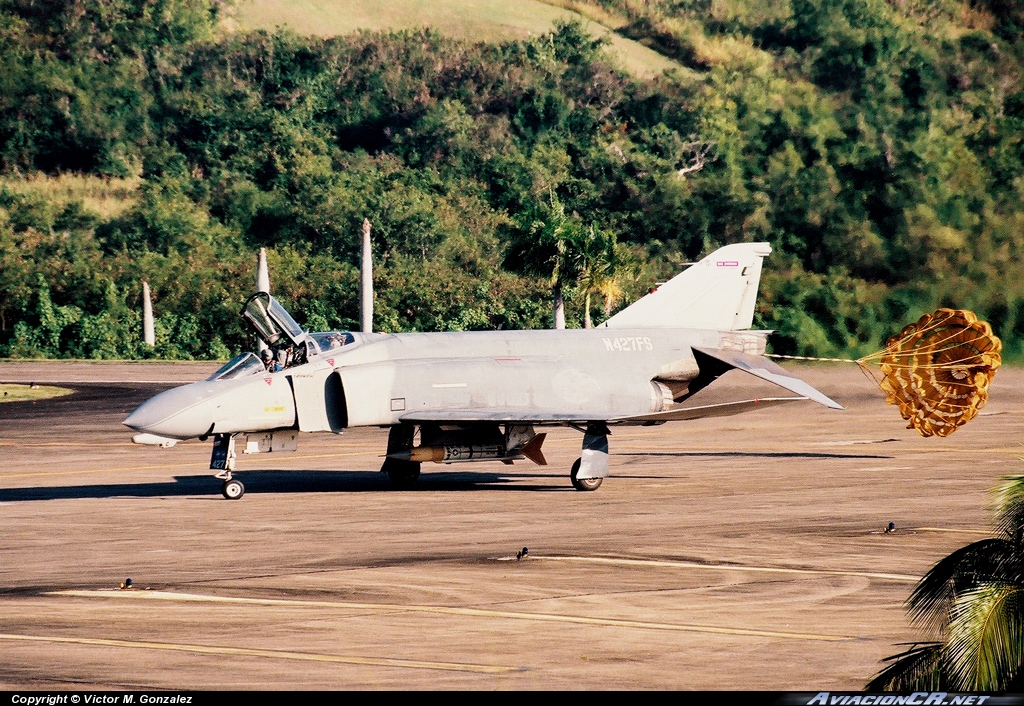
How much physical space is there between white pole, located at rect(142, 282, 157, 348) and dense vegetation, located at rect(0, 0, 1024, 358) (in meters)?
0.74

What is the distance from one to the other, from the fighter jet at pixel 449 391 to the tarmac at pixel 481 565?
98 cm

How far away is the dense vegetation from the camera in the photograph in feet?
171

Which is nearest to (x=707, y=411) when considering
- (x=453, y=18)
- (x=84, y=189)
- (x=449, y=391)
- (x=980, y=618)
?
(x=449, y=391)

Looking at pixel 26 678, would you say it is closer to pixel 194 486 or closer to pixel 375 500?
pixel 375 500

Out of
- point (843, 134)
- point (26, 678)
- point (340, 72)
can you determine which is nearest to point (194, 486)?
point (26, 678)

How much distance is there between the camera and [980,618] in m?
8.04

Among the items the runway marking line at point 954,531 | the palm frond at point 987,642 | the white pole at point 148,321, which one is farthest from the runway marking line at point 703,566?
the white pole at point 148,321

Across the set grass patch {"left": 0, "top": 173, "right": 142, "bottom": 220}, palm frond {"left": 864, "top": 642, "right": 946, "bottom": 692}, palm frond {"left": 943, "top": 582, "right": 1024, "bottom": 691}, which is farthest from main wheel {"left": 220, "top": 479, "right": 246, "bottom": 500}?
grass patch {"left": 0, "top": 173, "right": 142, "bottom": 220}

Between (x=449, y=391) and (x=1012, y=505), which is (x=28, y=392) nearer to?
(x=449, y=391)

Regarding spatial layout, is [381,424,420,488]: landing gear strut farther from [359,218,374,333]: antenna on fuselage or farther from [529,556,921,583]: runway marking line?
[359,218,374,333]: antenna on fuselage

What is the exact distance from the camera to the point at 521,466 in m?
29.8

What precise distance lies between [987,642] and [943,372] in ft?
74.6

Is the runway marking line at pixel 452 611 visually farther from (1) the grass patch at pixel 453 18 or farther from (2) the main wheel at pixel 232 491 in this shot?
(1) the grass patch at pixel 453 18

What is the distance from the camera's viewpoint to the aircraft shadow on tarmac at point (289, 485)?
81.8 ft
